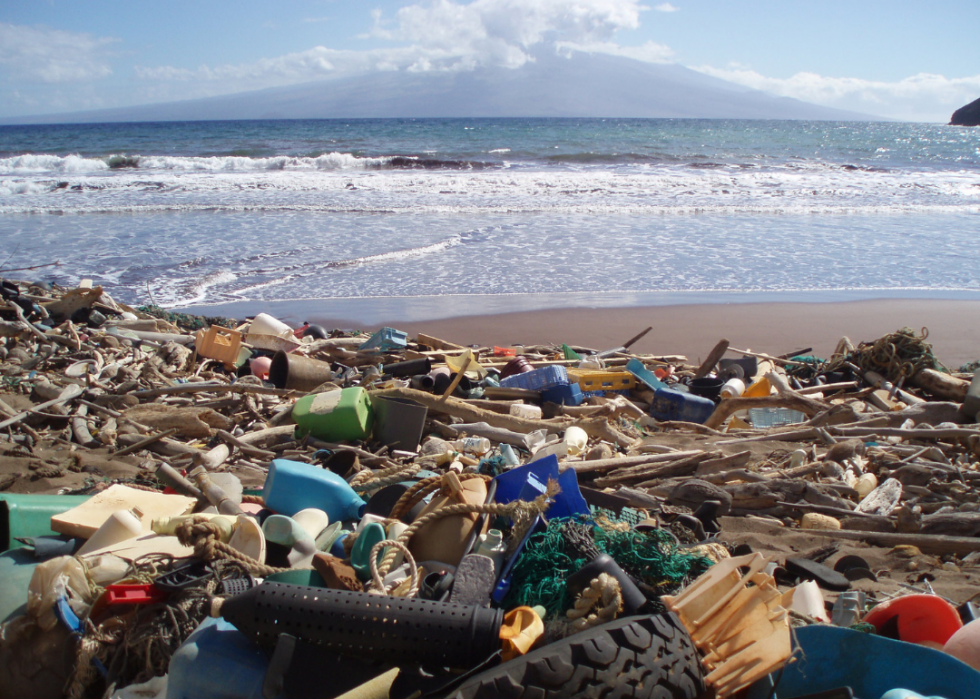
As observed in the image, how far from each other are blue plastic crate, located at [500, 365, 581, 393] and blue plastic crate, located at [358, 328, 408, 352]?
4.41 feet

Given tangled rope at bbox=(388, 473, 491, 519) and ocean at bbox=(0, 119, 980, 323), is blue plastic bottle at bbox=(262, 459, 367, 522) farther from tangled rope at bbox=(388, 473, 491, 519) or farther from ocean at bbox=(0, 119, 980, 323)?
ocean at bbox=(0, 119, 980, 323)

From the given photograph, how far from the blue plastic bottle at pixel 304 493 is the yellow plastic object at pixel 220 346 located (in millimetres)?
3306

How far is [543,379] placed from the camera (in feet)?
18.1

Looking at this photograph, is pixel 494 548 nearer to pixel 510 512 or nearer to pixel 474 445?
pixel 510 512

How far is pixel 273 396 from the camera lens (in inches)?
206

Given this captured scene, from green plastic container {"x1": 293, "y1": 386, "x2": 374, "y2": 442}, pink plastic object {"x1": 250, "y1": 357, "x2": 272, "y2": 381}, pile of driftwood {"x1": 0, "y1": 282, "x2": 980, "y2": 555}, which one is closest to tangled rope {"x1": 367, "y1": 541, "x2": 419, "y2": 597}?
pile of driftwood {"x1": 0, "y1": 282, "x2": 980, "y2": 555}

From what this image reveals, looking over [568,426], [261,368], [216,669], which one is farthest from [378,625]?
[261,368]

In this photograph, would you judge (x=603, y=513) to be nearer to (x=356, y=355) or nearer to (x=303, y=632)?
(x=303, y=632)

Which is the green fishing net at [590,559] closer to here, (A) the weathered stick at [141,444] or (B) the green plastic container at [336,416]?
(B) the green plastic container at [336,416]

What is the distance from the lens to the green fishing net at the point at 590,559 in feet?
7.45

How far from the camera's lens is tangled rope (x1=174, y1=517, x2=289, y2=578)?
7.79 feet

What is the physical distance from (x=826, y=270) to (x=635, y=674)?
36.6 feet

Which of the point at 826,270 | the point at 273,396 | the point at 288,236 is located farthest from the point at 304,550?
the point at 288,236

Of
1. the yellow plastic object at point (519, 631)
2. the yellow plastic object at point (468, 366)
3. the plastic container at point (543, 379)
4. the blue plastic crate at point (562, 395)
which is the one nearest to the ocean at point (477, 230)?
the yellow plastic object at point (468, 366)
